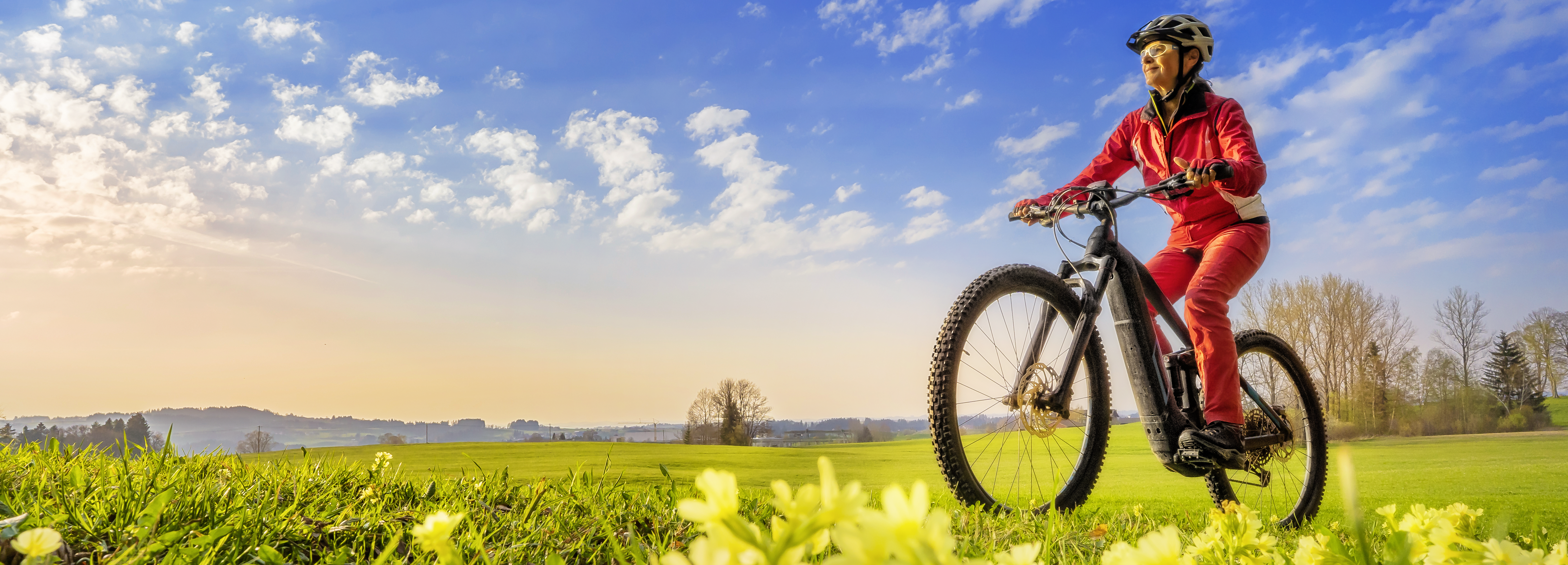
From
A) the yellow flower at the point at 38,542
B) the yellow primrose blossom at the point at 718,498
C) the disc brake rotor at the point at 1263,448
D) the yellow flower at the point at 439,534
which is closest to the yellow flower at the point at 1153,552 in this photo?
the yellow primrose blossom at the point at 718,498

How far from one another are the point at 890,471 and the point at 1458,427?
76.9ft

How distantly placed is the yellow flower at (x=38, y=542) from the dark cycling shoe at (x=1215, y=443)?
340cm

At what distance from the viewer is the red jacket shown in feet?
10.2

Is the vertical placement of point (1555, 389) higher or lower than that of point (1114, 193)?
lower

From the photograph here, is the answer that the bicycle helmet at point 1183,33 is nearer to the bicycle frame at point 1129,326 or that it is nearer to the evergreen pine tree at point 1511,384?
the bicycle frame at point 1129,326

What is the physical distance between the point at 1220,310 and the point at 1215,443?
60 centimetres

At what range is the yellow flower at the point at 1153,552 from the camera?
0.59 meters

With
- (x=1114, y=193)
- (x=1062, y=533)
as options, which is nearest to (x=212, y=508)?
(x=1062, y=533)

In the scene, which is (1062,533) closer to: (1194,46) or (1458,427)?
(1194,46)

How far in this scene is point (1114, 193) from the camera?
3.20 meters

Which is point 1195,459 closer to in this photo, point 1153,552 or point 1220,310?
point 1220,310

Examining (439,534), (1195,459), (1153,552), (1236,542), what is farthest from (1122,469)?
(439,534)

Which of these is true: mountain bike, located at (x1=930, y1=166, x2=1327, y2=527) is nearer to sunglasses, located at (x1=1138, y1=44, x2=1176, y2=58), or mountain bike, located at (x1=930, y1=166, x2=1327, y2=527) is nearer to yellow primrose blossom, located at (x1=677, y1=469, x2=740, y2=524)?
sunglasses, located at (x1=1138, y1=44, x2=1176, y2=58)

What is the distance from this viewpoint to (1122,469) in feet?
36.6
